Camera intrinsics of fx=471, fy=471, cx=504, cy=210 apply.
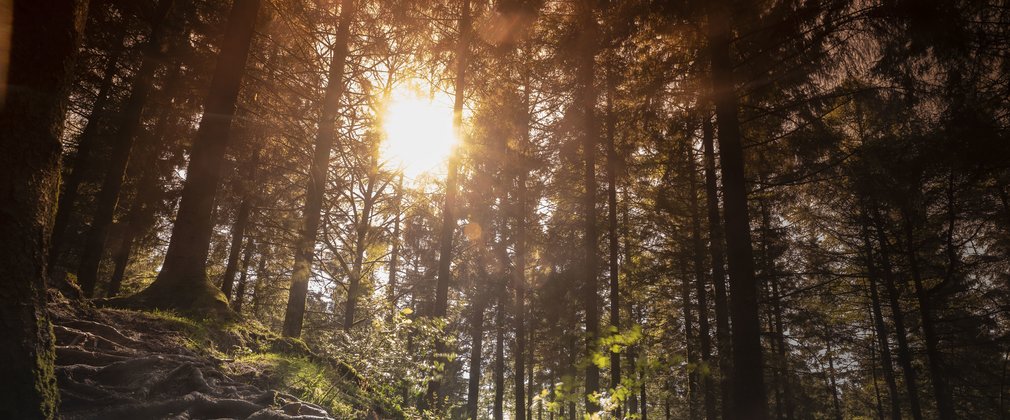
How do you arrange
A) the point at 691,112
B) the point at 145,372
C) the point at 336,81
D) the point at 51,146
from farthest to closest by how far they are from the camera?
the point at 336,81, the point at 691,112, the point at 145,372, the point at 51,146

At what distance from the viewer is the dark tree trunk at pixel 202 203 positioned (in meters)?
7.81

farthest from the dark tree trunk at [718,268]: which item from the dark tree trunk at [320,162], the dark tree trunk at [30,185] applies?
the dark tree trunk at [30,185]

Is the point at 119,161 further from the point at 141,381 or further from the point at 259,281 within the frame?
the point at 259,281

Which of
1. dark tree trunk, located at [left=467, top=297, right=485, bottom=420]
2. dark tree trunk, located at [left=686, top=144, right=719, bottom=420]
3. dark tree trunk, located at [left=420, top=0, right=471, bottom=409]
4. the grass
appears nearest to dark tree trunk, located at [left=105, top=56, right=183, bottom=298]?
dark tree trunk, located at [left=420, top=0, right=471, bottom=409]

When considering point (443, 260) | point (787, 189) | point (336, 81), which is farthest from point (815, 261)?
point (336, 81)

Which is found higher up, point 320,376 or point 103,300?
point 103,300

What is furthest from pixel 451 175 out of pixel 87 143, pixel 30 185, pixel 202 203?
pixel 30 185

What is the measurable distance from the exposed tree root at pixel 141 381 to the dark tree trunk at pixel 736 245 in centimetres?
669

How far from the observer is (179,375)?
464 centimetres

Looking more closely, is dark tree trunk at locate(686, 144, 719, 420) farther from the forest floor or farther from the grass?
the forest floor

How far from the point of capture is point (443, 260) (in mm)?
12875

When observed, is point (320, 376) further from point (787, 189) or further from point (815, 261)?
point (815, 261)

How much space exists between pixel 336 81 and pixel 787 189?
12.7 meters

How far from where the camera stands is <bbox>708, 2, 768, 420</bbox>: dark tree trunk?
7.90 meters
